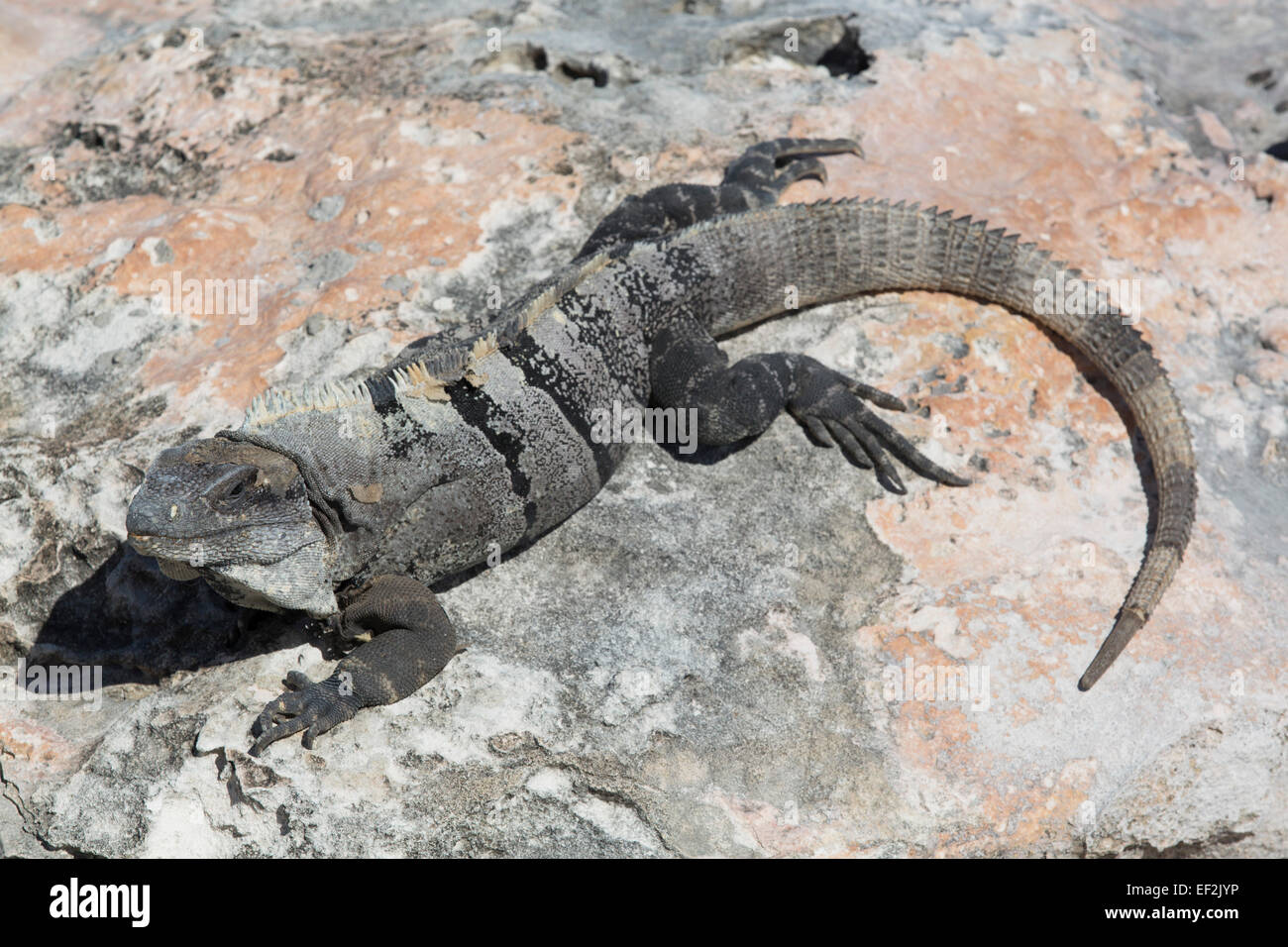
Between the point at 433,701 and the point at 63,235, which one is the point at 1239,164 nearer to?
the point at 433,701

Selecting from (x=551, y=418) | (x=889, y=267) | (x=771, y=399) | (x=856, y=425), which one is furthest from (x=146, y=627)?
(x=889, y=267)

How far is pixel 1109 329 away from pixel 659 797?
2944 mm

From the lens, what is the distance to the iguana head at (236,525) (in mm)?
3250

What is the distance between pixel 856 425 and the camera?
4.45 m

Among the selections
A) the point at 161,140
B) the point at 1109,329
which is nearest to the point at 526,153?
the point at 161,140

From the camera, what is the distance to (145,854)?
10.8ft

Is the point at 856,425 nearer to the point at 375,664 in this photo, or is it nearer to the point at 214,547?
the point at 375,664

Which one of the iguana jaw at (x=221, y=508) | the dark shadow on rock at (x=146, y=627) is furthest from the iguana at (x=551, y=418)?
the dark shadow on rock at (x=146, y=627)

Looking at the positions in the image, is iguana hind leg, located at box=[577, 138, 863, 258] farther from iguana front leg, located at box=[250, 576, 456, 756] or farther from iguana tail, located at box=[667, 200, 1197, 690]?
iguana front leg, located at box=[250, 576, 456, 756]

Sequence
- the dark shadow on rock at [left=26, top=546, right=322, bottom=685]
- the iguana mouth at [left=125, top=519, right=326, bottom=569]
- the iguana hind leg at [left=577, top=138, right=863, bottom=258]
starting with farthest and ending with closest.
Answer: the iguana hind leg at [left=577, top=138, right=863, bottom=258], the dark shadow on rock at [left=26, top=546, right=322, bottom=685], the iguana mouth at [left=125, top=519, right=326, bottom=569]

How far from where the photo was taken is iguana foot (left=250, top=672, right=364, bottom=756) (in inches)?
133

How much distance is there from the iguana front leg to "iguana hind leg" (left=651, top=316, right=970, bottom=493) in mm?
1424

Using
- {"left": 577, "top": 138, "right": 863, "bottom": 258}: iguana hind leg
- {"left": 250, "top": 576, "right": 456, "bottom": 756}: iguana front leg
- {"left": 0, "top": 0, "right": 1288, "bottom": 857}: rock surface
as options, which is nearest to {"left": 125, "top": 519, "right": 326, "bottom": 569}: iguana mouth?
{"left": 250, "top": 576, "right": 456, "bottom": 756}: iguana front leg

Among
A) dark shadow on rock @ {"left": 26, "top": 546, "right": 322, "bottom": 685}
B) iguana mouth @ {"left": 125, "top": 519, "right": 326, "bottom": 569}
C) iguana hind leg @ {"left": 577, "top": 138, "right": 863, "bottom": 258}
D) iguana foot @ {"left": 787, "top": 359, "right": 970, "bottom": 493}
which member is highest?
iguana hind leg @ {"left": 577, "top": 138, "right": 863, "bottom": 258}
